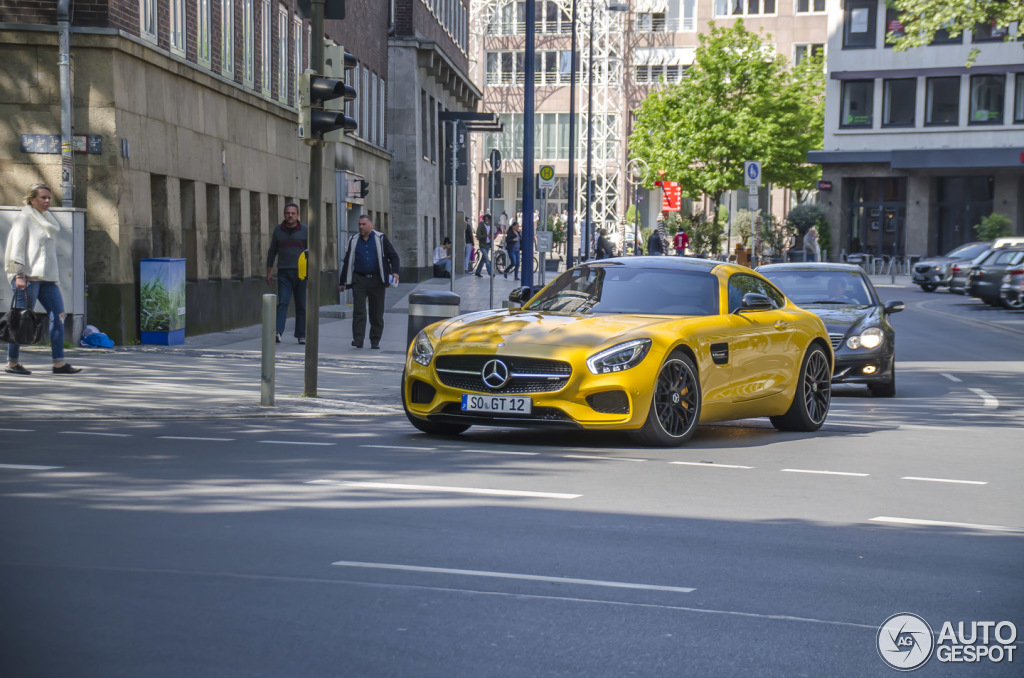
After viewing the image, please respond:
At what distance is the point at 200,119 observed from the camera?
22.6 meters

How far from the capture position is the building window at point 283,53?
29.4m

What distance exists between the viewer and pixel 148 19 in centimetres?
2045

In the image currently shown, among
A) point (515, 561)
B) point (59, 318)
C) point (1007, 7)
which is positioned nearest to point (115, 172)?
point (59, 318)

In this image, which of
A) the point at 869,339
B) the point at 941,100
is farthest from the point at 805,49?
the point at 869,339

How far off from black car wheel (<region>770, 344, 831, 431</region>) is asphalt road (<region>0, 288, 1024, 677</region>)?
2.48 feet

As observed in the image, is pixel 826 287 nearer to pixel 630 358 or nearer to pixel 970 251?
pixel 630 358

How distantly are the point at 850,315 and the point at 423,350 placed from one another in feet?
23.2

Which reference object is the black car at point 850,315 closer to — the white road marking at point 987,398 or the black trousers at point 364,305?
the white road marking at point 987,398

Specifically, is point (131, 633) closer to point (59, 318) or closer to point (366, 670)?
point (366, 670)

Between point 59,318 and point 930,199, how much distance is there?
56.8 m

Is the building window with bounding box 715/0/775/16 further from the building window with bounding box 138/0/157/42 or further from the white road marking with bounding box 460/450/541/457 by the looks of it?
the white road marking with bounding box 460/450/541/457

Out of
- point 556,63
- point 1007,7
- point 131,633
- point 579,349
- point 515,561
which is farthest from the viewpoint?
point 556,63

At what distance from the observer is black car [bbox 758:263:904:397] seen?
52.5 feet

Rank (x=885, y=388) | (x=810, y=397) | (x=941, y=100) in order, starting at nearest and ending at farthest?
(x=810, y=397), (x=885, y=388), (x=941, y=100)
